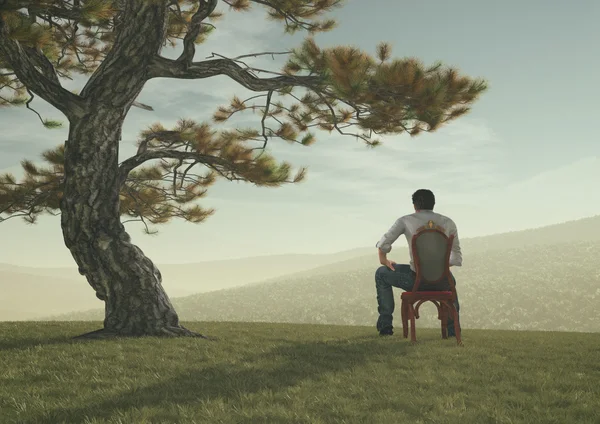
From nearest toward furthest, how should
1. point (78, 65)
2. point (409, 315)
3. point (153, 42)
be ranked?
point (409, 315) < point (153, 42) < point (78, 65)

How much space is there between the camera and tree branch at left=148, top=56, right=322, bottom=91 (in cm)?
855

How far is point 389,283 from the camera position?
24.9ft

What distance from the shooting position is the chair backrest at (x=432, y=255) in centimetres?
668

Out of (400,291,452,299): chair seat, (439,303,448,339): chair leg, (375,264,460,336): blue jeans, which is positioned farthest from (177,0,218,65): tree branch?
(439,303,448,339): chair leg

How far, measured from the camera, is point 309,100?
32.4 feet

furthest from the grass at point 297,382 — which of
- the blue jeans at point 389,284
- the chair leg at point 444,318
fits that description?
the blue jeans at point 389,284

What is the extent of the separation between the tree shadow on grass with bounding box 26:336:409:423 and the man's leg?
0.89 m

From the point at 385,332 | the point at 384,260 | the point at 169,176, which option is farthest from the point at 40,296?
the point at 384,260

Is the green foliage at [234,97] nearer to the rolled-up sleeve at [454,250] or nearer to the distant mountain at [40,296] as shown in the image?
the rolled-up sleeve at [454,250]

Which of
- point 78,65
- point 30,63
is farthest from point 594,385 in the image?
point 78,65

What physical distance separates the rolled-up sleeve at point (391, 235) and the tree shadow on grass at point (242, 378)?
1231 mm

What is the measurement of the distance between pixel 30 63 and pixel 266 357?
571 centimetres

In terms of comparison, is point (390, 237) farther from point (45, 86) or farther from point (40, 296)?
point (40, 296)

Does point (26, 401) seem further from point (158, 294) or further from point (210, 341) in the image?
point (158, 294)
